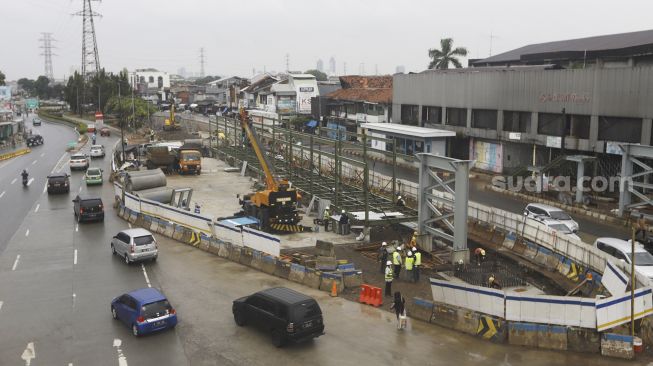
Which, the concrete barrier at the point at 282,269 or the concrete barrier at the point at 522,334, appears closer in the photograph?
the concrete barrier at the point at 522,334

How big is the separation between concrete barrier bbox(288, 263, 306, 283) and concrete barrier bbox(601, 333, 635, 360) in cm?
1169

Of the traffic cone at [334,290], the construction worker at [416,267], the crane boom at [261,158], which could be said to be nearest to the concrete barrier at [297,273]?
the traffic cone at [334,290]

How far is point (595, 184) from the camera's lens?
142ft

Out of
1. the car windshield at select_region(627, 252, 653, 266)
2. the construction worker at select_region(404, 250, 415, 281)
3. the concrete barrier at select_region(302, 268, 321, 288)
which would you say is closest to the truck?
the concrete barrier at select_region(302, 268, 321, 288)

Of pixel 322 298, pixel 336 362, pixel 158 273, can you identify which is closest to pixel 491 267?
pixel 322 298

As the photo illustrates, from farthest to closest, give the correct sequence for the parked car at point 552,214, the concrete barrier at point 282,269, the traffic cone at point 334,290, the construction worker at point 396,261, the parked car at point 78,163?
the parked car at point 78,163 → the parked car at point 552,214 → the concrete barrier at point 282,269 → the construction worker at point 396,261 → the traffic cone at point 334,290

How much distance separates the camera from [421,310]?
68.9 feet

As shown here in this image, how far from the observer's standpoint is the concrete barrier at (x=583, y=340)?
17969 mm

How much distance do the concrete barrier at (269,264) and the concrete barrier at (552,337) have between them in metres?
11.8

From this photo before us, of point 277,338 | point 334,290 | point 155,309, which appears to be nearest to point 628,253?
point 334,290

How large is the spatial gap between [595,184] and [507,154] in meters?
11.7

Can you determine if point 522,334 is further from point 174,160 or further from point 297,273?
point 174,160

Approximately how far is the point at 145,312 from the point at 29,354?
139 inches

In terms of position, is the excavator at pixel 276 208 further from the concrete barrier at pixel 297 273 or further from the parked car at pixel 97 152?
the parked car at pixel 97 152
